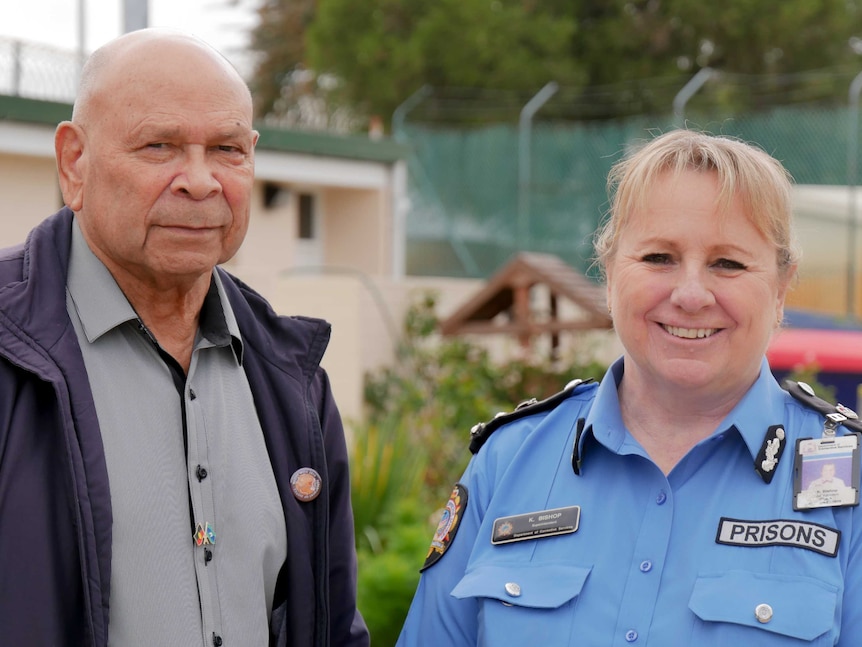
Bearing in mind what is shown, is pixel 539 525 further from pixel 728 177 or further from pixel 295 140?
pixel 295 140

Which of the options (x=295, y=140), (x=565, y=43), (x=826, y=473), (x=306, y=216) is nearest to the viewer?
(x=826, y=473)

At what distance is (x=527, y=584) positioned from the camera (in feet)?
8.13

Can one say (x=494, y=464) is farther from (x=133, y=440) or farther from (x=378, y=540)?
(x=378, y=540)

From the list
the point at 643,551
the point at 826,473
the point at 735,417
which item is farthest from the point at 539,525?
the point at 826,473

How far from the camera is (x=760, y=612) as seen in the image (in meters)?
2.27

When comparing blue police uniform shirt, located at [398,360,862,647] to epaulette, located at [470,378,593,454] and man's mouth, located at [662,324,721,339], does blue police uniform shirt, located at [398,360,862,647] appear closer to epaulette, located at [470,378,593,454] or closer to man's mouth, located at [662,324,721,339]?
epaulette, located at [470,378,593,454]

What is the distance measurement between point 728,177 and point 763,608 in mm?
862

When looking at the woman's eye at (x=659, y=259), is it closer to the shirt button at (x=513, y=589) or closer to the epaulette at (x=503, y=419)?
the epaulette at (x=503, y=419)

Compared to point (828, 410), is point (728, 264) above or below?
above

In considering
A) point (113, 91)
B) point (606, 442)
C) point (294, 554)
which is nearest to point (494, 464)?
point (606, 442)

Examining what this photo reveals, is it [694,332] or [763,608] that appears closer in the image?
[763,608]

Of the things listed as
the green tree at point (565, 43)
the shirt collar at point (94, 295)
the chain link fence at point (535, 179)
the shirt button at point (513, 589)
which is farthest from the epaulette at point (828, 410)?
the green tree at point (565, 43)

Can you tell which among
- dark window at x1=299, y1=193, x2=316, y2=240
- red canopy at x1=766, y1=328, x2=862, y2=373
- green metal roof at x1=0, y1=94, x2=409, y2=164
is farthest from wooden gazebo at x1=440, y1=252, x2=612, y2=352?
dark window at x1=299, y1=193, x2=316, y2=240

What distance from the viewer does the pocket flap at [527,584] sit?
95.7 inches
